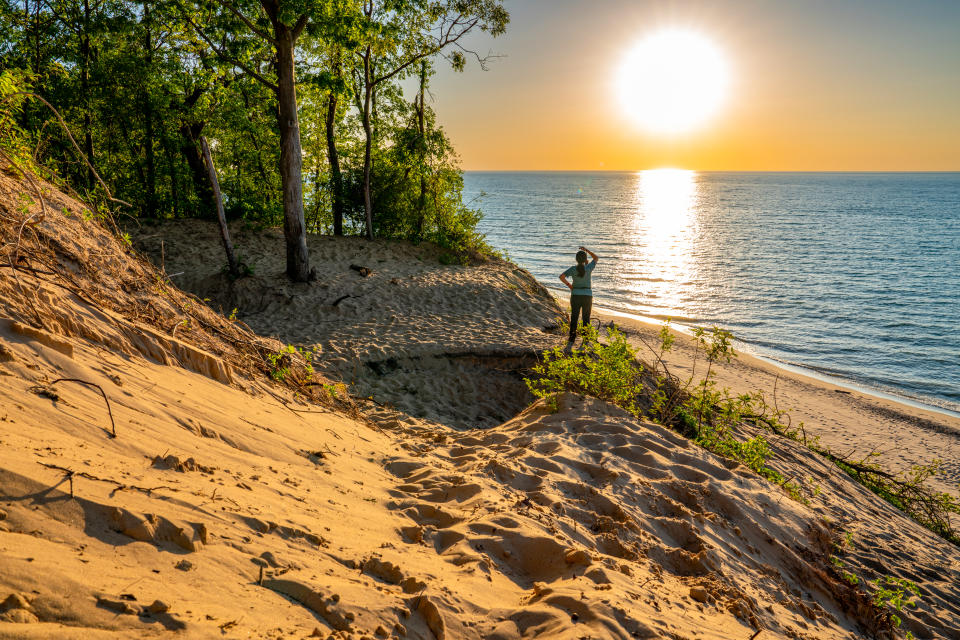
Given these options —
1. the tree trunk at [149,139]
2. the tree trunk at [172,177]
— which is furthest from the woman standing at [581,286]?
the tree trunk at [172,177]

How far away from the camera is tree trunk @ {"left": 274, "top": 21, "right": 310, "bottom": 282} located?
11445 millimetres

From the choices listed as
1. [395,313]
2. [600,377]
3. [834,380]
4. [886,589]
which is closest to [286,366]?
[600,377]

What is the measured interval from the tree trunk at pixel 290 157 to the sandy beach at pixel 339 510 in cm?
654

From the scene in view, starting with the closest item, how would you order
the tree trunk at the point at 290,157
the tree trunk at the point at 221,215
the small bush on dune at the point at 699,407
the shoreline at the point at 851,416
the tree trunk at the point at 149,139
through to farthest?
1. the small bush on dune at the point at 699,407
2. the tree trunk at the point at 221,215
3. the tree trunk at the point at 290,157
4. the shoreline at the point at 851,416
5. the tree trunk at the point at 149,139

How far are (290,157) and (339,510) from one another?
425 inches

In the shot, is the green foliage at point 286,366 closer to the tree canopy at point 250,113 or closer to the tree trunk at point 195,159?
the tree canopy at point 250,113

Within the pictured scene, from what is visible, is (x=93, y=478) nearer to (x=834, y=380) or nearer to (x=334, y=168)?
(x=334, y=168)

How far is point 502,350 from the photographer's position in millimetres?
10258

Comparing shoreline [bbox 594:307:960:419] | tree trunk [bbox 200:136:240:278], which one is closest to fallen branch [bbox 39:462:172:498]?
tree trunk [bbox 200:136:240:278]

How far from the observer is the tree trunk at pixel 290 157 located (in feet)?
37.6

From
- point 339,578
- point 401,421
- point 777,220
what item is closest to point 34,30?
point 401,421

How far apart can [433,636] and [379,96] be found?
19.9 metres

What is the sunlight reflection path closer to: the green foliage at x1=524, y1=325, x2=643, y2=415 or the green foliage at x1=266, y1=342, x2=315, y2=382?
the green foliage at x1=524, y1=325, x2=643, y2=415

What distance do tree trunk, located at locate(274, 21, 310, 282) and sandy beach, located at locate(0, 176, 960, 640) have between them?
6.54 metres
